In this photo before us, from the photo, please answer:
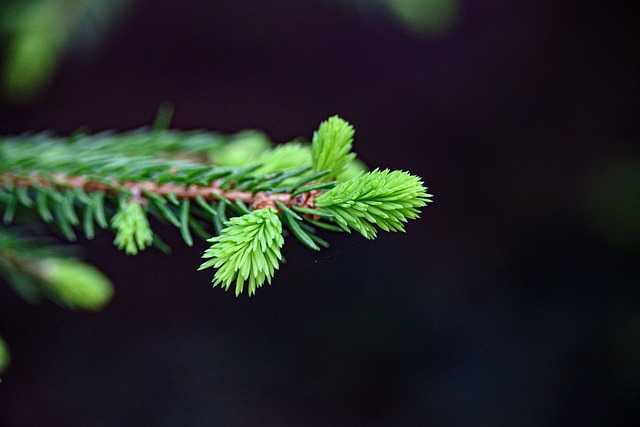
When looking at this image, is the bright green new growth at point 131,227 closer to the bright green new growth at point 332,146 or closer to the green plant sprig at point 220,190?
the green plant sprig at point 220,190

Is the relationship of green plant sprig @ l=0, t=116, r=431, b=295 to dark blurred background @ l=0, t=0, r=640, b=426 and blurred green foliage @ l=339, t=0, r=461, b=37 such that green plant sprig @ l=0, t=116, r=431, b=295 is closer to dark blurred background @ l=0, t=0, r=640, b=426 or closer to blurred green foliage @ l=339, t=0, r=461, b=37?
blurred green foliage @ l=339, t=0, r=461, b=37

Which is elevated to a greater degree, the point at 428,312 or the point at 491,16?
the point at 491,16

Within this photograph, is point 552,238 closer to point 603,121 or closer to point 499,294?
point 499,294

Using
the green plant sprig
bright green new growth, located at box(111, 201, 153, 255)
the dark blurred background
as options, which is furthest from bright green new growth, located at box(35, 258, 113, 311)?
the dark blurred background

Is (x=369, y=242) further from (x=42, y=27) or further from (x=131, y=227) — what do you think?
(x=131, y=227)

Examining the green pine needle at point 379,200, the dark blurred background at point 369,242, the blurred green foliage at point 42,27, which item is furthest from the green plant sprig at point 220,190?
the dark blurred background at point 369,242

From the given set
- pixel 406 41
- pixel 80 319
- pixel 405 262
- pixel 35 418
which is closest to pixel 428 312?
pixel 405 262
